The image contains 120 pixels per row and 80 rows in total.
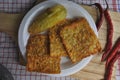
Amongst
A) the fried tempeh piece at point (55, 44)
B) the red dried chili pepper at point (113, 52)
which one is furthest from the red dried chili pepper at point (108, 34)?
the fried tempeh piece at point (55, 44)

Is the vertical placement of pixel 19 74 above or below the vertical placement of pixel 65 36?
below

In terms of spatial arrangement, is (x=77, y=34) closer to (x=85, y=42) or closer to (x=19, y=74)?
(x=85, y=42)

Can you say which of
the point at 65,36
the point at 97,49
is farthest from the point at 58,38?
the point at 97,49

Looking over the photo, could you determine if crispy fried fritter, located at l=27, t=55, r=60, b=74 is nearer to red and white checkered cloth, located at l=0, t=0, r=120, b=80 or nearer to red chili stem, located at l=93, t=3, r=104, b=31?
red and white checkered cloth, located at l=0, t=0, r=120, b=80

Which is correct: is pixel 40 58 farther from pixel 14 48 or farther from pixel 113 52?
pixel 113 52

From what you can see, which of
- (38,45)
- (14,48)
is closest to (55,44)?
(38,45)

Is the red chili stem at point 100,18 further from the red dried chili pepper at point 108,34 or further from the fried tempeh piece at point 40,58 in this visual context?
the fried tempeh piece at point 40,58
